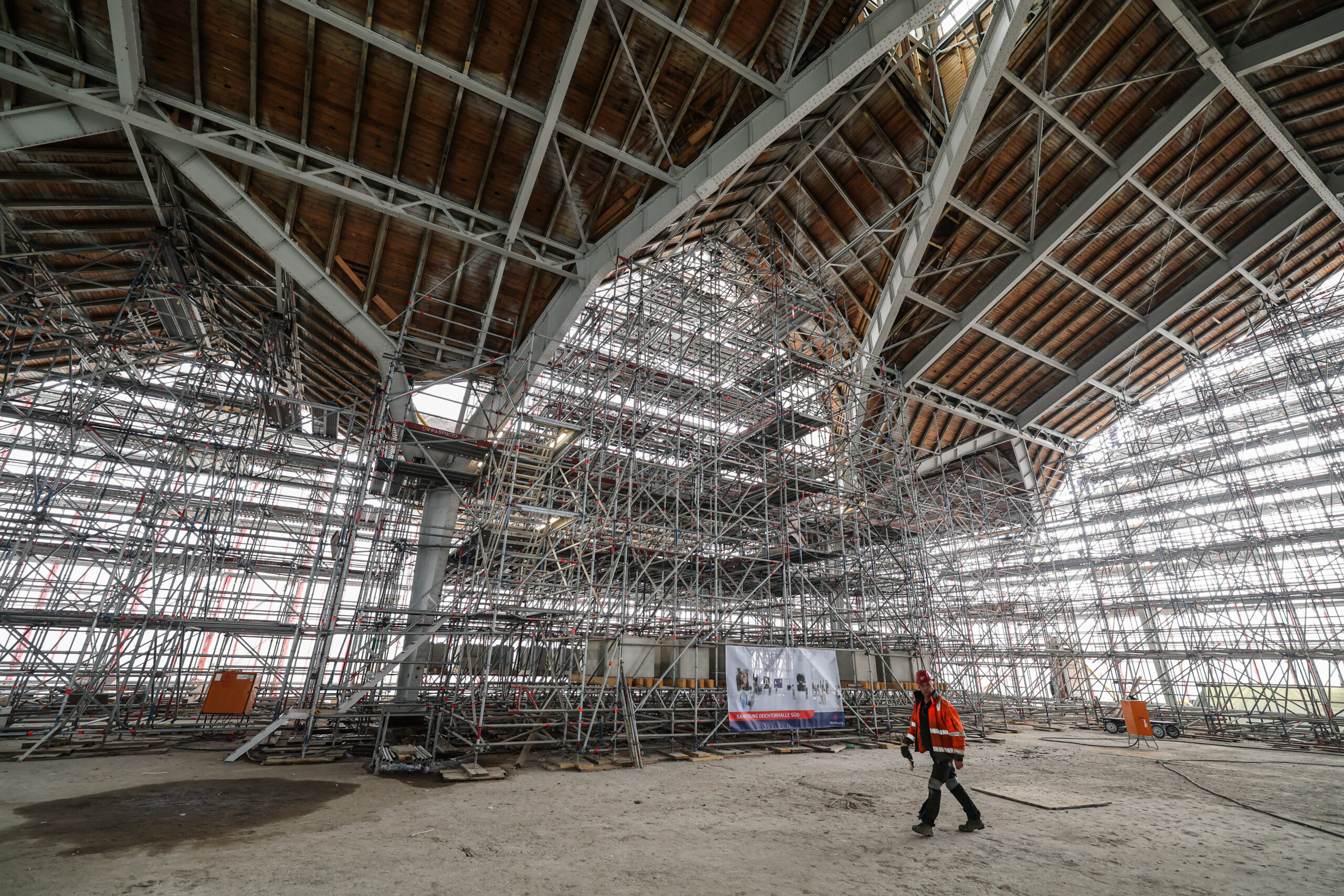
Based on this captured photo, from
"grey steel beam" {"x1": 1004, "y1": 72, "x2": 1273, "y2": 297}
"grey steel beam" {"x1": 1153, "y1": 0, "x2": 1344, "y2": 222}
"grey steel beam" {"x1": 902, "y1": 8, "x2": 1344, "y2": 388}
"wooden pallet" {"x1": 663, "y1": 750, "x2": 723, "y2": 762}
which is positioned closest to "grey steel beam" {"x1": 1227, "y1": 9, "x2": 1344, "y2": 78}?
"grey steel beam" {"x1": 902, "y1": 8, "x2": 1344, "y2": 388}

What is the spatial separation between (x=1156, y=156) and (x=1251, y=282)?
6.45m

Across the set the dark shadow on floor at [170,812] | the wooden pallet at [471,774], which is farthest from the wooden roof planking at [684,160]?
the dark shadow on floor at [170,812]

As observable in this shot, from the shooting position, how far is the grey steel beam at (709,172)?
9750mm

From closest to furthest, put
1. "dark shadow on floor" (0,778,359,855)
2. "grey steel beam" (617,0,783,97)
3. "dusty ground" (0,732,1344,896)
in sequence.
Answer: "dusty ground" (0,732,1344,896) → "dark shadow on floor" (0,778,359,855) → "grey steel beam" (617,0,783,97)

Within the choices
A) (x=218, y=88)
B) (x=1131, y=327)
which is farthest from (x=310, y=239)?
(x=1131, y=327)

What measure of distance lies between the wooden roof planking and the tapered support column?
326cm

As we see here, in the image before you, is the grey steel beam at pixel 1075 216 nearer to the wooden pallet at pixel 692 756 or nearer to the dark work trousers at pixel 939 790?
the wooden pallet at pixel 692 756

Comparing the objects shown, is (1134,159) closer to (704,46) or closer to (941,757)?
(704,46)

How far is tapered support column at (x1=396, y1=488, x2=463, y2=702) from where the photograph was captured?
1209 centimetres

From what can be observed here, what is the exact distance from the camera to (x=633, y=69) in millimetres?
9766

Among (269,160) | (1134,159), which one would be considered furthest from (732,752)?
(1134,159)

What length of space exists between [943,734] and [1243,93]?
51.2 feet

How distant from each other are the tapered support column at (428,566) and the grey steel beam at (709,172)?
6.37 feet

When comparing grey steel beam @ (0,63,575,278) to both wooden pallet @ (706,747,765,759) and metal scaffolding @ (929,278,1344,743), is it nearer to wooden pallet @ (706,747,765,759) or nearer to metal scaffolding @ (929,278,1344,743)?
wooden pallet @ (706,747,765,759)
